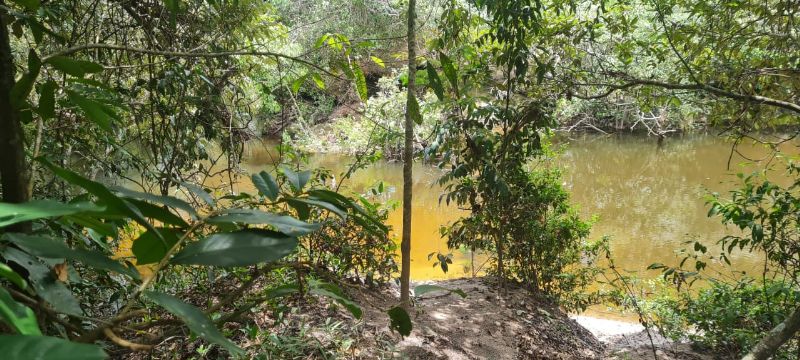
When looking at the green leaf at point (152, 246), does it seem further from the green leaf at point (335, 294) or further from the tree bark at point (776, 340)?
the tree bark at point (776, 340)

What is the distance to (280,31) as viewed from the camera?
491 cm

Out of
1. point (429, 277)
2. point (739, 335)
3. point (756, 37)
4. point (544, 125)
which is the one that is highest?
point (756, 37)

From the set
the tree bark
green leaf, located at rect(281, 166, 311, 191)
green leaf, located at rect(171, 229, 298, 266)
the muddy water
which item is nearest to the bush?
the muddy water

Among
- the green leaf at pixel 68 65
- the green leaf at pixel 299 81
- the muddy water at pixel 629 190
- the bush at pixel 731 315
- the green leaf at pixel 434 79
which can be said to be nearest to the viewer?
the green leaf at pixel 68 65

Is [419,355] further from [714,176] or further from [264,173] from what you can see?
[714,176]

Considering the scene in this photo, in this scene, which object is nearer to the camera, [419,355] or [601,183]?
[419,355]

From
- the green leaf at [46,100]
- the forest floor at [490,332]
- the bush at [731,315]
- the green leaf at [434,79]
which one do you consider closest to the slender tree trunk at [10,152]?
the green leaf at [46,100]

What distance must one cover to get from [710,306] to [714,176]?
8800 mm

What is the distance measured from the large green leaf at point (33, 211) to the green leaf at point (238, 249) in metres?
0.10

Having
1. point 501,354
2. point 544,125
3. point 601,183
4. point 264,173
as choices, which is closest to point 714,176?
point 601,183

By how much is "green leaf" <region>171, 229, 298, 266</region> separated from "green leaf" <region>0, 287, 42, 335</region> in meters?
0.12

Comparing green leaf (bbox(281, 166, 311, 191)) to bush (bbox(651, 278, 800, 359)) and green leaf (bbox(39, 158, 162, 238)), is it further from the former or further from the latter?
bush (bbox(651, 278, 800, 359))

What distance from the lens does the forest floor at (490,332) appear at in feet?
8.71

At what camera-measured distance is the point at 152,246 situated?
1.57ft
